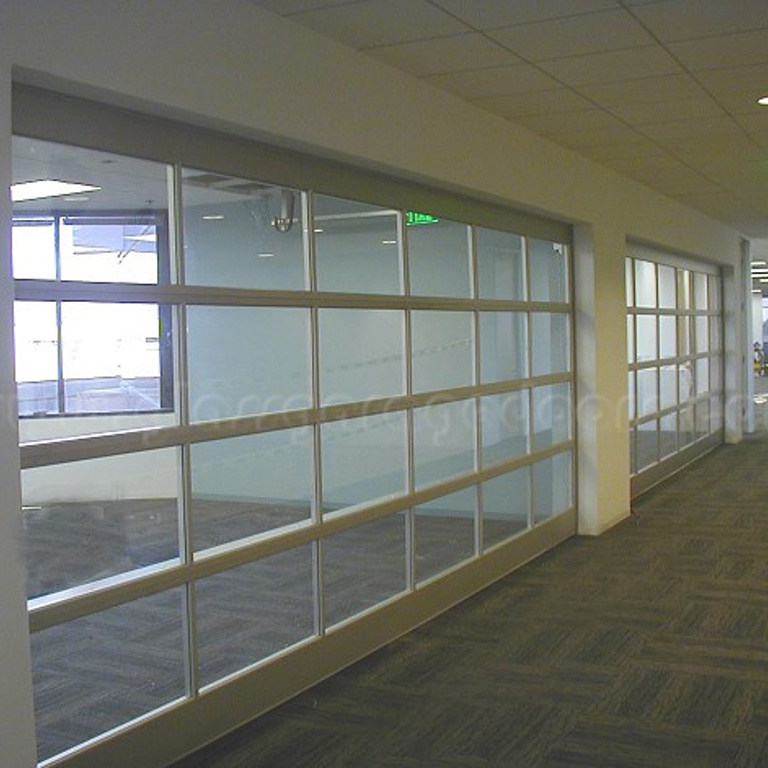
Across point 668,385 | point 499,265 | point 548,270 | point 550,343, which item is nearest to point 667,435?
point 668,385

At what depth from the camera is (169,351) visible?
346 centimetres

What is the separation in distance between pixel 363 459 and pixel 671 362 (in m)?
6.14

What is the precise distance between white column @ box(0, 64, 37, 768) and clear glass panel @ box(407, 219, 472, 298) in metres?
2.51

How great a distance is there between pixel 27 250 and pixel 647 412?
6974mm

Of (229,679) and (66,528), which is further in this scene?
(229,679)

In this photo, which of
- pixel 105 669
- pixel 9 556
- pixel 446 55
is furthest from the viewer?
pixel 446 55

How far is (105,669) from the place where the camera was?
336cm

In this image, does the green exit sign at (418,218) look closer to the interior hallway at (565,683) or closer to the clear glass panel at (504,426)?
the clear glass panel at (504,426)

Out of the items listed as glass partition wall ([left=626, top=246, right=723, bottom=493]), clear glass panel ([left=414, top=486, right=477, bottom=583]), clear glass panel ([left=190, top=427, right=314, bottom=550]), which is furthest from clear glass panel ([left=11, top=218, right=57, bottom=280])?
glass partition wall ([left=626, top=246, right=723, bottom=493])

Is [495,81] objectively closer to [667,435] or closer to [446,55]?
[446,55]

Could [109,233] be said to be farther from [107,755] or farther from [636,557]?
[636,557]

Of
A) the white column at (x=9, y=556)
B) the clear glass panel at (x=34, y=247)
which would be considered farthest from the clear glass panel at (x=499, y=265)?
the white column at (x=9, y=556)

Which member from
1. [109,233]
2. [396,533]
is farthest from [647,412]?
[109,233]

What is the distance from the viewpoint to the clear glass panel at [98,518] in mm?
2973
